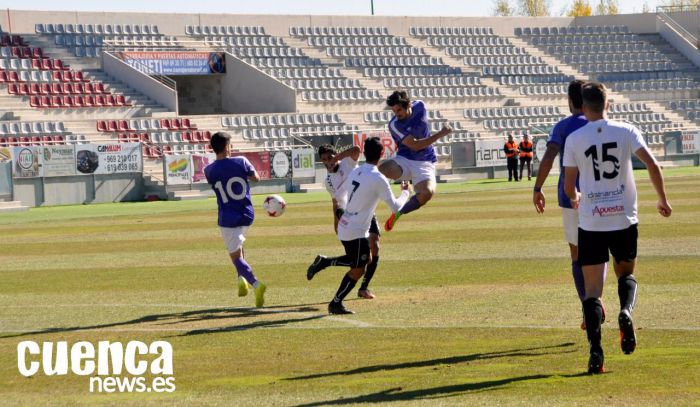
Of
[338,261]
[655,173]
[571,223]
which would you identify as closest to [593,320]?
[655,173]

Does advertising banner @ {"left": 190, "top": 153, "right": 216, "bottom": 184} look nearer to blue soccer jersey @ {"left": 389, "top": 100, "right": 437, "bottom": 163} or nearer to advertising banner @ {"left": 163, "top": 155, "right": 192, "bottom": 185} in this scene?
advertising banner @ {"left": 163, "top": 155, "right": 192, "bottom": 185}

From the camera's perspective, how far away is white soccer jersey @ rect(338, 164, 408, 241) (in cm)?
1205

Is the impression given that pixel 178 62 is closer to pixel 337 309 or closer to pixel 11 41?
pixel 11 41

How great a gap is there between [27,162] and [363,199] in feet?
87.8

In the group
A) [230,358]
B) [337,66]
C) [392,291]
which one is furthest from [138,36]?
[230,358]

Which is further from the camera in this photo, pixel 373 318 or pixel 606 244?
pixel 373 318

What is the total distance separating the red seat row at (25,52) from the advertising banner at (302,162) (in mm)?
12834

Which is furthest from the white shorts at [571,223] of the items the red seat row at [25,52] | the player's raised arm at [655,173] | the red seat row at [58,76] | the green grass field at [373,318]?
the red seat row at [25,52]

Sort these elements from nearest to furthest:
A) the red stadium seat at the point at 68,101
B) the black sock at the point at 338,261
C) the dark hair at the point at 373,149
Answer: the dark hair at the point at 373,149 < the black sock at the point at 338,261 < the red stadium seat at the point at 68,101

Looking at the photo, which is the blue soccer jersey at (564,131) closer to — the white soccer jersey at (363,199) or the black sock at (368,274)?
the white soccer jersey at (363,199)

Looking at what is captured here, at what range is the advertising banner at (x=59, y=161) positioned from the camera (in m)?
37.2

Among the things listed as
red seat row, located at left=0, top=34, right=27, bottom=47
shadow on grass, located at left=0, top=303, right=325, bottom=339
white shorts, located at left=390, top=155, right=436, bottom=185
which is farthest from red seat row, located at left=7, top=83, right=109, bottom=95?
shadow on grass, located at left=0, top=303, right=325, bottom=339

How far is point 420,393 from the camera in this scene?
26.3 feet

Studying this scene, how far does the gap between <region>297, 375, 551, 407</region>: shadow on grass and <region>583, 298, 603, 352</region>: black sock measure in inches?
18.5
